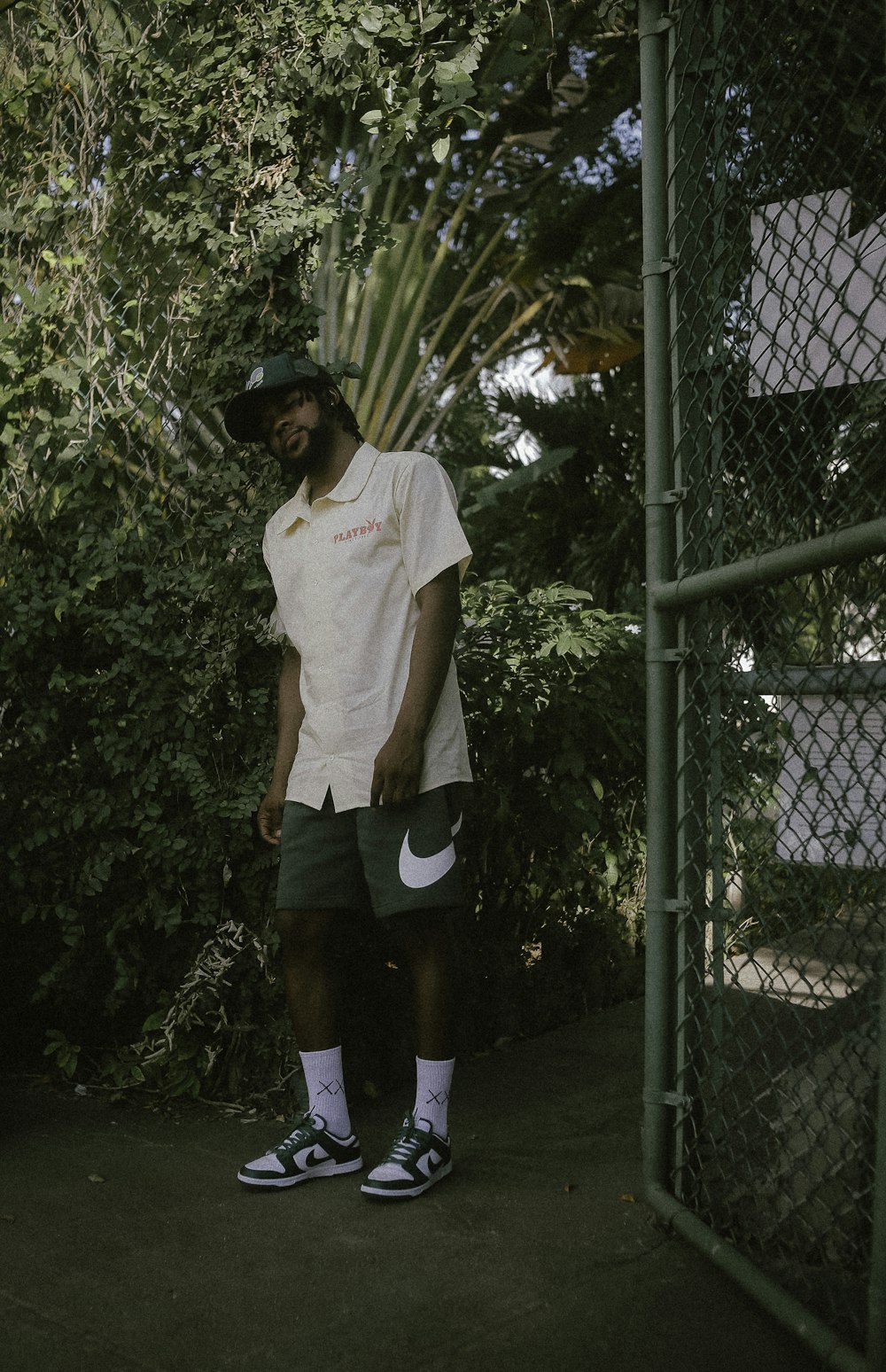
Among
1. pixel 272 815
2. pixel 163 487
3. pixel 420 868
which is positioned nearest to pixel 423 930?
pixel 420 868

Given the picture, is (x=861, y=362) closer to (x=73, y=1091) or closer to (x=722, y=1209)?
(x=722, y=1209)

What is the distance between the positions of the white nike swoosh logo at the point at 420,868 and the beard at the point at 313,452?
1067 millimetres

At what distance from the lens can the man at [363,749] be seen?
3.09 meters

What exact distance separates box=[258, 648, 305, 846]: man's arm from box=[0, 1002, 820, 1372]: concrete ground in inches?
36.7

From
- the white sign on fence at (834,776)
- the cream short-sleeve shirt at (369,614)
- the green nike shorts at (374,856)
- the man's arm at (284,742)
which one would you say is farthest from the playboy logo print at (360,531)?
the white sign on fence at (834,776)

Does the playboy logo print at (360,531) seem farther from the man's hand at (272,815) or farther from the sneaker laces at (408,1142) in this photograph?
the sneaker laces at (408,1142)

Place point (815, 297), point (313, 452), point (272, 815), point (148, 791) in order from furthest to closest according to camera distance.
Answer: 1. point (148, 791)
2. point (272, 815)
3. point (313, 452)
4. point (815, 297)

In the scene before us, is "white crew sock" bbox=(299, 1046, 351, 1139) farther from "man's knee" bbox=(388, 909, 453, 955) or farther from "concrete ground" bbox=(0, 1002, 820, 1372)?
"man's knee" bbox=(388, 909, 453, 955)

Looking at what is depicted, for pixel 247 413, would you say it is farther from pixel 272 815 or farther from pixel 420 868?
pixel 420 868

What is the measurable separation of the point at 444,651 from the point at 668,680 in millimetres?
610

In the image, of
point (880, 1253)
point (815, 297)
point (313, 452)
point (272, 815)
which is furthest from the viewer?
point (272, 815)

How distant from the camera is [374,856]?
10.2 feet

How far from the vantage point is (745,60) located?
2.70 metres

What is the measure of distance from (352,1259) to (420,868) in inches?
36.1
